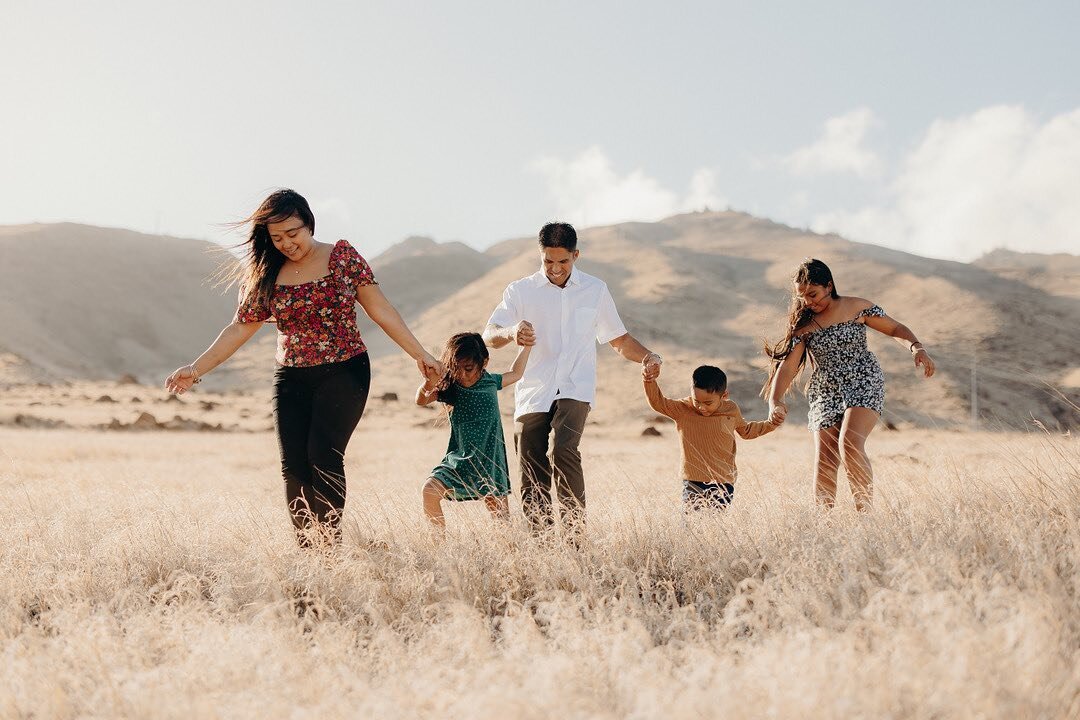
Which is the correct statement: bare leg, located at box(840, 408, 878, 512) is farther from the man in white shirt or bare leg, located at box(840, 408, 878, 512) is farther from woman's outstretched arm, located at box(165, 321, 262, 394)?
woman's outstretched arm, located at box(165, 321, 262, 394)

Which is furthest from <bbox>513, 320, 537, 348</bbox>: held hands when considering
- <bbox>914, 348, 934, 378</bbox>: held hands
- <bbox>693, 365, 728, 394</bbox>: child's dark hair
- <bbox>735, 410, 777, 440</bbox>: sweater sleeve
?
<bbox>914, 348, 934, 378</bbox>: held hands

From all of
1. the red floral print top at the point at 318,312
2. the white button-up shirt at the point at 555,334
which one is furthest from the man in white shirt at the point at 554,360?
the red floral print top at the point at 318,312

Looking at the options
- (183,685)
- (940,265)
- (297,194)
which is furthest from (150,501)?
(940,265)

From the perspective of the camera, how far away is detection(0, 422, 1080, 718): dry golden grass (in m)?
2.89

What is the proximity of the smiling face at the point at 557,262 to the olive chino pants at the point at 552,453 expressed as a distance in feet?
2.69

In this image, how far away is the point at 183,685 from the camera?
321 centimetres

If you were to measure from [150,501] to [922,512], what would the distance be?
5.74 meters

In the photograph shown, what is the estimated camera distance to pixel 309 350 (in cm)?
526

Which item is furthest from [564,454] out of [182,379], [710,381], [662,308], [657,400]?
[662,308]

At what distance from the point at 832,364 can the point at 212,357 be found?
166 inches

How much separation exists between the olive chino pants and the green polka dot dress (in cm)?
24

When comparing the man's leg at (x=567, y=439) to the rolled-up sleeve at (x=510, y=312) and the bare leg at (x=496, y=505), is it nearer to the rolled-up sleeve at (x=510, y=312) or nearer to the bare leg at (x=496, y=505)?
the bare leg at (x=496, y=505)

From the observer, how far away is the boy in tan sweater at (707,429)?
5.91 metres

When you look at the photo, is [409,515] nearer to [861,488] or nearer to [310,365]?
[310,365]
